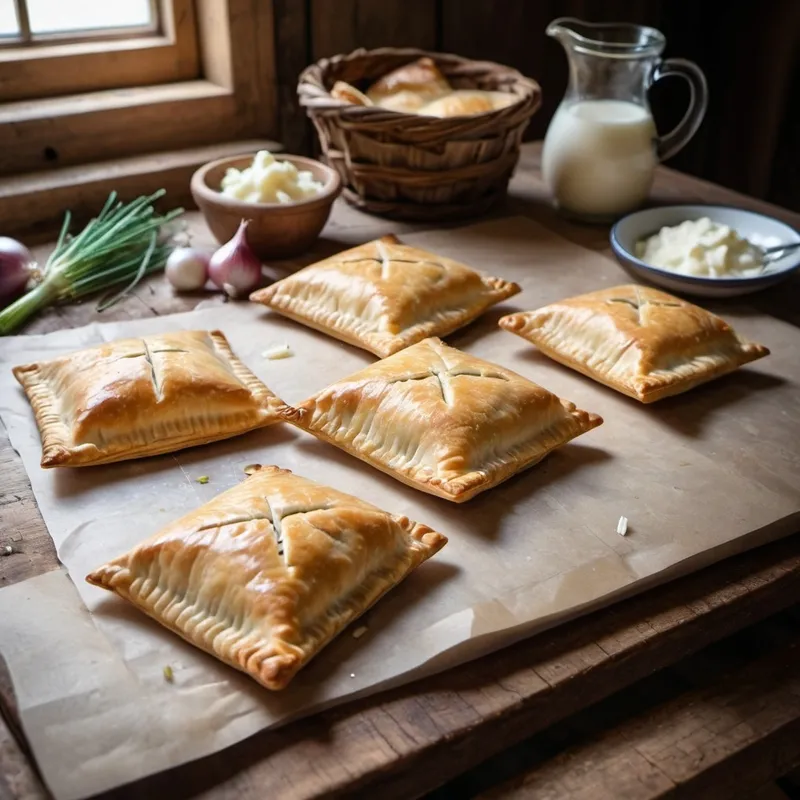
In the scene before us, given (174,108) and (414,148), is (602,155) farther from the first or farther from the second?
(174,108)

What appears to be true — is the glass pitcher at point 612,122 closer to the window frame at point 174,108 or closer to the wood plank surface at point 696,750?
the window frame at point 174,108

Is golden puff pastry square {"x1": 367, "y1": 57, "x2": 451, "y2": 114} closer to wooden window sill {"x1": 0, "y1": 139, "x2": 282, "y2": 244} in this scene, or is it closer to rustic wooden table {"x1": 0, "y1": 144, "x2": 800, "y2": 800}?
wooden window sill {"x1": 0, "y1": 139, "x2": 282, "y2": 244}

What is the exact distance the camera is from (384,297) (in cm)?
167

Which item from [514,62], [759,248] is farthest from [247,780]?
[514,62]

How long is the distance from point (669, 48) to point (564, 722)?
8.45ft

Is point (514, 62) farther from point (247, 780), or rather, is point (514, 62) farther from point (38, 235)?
point (247, 780)

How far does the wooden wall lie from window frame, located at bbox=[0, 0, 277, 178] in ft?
0.24

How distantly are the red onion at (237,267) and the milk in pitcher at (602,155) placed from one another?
0.81 metres

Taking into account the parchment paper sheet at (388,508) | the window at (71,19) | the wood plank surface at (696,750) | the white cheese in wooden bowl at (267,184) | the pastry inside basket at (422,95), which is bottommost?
the wood plank surface at (696,750)

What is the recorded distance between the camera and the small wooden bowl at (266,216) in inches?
74.1

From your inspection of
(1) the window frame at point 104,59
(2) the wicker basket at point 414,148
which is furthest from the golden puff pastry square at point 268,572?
(1) the window frame at point 104,59

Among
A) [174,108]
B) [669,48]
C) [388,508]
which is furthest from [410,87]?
[669,48]

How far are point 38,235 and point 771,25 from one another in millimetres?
2366

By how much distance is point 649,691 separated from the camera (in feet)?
4.88
